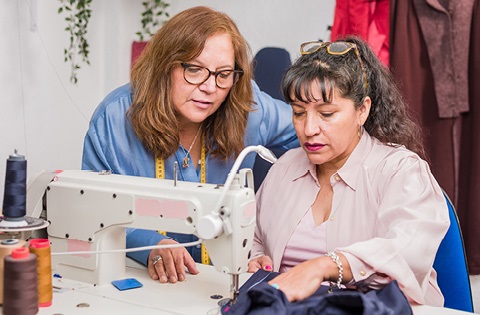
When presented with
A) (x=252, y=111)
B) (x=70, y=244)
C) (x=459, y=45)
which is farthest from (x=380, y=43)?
(x=70, y=244)

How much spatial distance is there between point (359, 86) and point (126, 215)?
738 mm

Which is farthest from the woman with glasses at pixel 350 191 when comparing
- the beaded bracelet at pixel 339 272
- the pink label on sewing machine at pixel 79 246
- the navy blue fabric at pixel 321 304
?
the pink label on sewing machine at pixel 79 246

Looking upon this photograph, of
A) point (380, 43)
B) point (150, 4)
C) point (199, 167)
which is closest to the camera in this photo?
point (199, 167)

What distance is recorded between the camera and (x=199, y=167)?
6.27 feet

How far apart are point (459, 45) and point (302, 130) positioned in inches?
49.4

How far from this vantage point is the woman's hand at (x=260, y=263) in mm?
1612

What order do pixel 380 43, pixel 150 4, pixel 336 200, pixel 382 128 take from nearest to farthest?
1. pixel 336 200
2. pixel 382 128
3. pixel 380 43
4. pixel 150 4

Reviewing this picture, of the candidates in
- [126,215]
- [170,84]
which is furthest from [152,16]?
[126,215]

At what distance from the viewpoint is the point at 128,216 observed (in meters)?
1.36

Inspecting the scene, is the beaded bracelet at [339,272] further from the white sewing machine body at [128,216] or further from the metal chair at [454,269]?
the metal chair at [454,269]

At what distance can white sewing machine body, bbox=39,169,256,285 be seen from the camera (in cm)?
127

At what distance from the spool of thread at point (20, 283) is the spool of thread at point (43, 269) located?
6 centimetres

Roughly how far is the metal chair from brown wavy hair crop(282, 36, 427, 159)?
30 centimetres

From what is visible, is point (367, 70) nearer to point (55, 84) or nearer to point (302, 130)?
point (302, 130)
